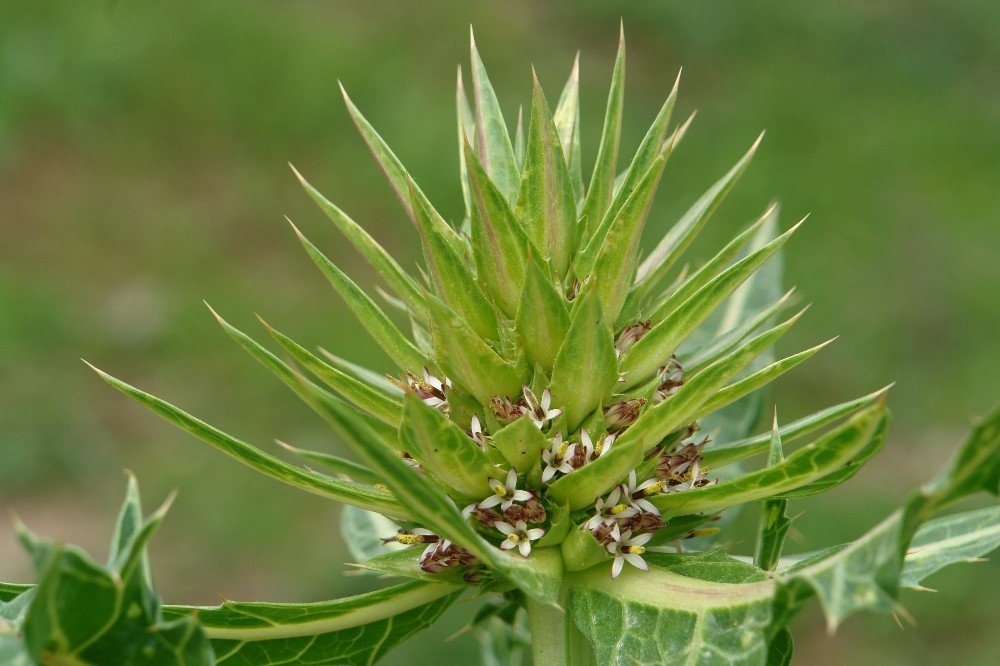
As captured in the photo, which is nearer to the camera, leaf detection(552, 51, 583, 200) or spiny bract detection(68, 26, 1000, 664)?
spiny bract detection(68, 26, 1000, 664)

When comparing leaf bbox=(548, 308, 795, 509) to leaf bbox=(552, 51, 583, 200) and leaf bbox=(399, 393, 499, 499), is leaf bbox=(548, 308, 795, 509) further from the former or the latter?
leaf bbox=(552, 51, 583, 200)

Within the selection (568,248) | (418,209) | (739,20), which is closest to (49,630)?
(418,209)

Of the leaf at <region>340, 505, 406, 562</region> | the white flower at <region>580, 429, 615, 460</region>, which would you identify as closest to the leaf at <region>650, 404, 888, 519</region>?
the white flower at <region>580, 429, 615, 460</region>

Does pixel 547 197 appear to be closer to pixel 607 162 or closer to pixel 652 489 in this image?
pixel 607 162

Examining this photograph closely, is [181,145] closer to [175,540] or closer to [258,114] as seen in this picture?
[258,114]

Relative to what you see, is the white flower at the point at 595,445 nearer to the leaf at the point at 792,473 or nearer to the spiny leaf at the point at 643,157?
the leaf at the point at 792,473

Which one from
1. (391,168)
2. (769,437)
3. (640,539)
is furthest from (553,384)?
(391,168)
